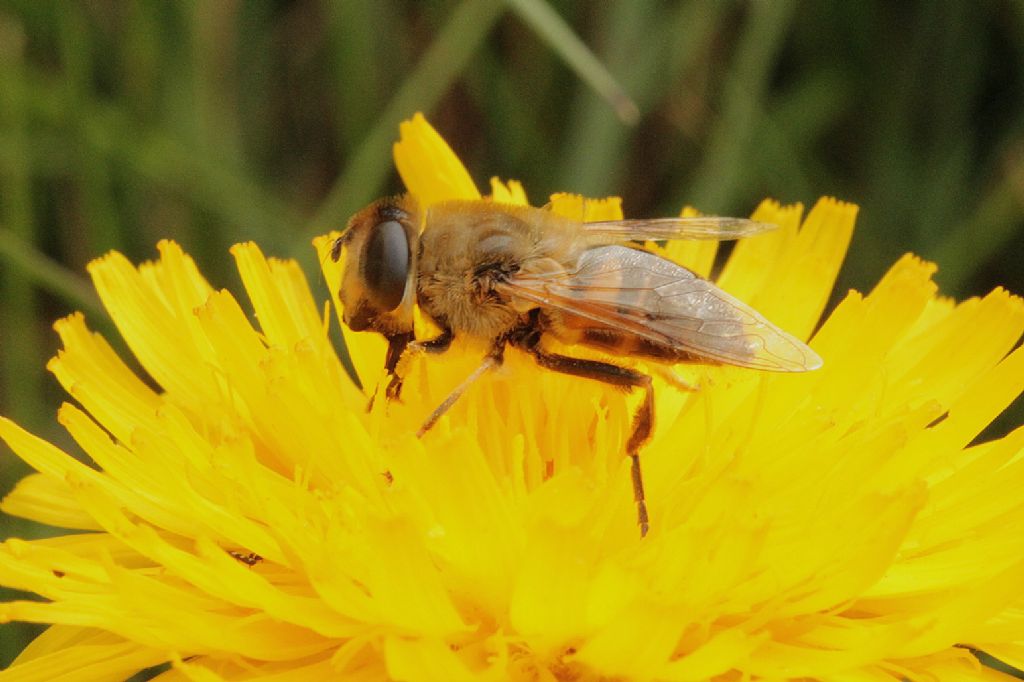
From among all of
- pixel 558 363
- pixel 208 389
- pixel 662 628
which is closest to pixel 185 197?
pixel 208 389

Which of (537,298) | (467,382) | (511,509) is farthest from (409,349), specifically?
(511,509)

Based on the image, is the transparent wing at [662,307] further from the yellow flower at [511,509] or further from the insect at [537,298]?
the yellow flower at [511,509]

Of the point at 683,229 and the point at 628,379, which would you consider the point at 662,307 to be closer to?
the point at 628,379

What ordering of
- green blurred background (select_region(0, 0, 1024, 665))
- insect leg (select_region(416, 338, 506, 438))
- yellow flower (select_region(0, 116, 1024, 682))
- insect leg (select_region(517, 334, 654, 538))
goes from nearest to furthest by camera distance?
yellow flower (select_region(0, 116, 1024, 682))
insect leg (select_region(517, 334, 654, 538))
insect leg (select_region(416, 338, 506, 438))
green blurred background (select_region(0, 0, 1024, 665))

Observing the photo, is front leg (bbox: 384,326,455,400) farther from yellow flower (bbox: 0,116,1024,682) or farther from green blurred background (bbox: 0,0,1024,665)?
green blurred background (bbox: 0,0,1024,665)

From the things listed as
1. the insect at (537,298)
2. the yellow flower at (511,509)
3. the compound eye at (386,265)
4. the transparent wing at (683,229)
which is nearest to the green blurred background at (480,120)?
the transparent wing at (683,229)

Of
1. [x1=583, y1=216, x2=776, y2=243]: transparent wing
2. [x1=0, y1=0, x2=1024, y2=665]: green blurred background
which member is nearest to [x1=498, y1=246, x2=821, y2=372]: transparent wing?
[x1=583, y1=216, x2=776, y2=243]: transparent wing
